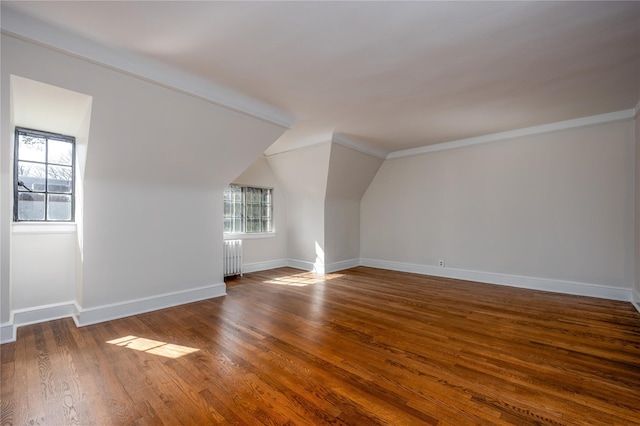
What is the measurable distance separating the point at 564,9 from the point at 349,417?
120 inches

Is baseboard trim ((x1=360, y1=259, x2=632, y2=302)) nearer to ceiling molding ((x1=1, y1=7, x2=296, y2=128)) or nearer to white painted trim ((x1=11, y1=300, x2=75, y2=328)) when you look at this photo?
ceiling molding ((x1=1, y1=7, x2=296, y2=128))

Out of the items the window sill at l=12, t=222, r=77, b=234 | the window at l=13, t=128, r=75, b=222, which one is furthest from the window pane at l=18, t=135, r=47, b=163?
the window sill at l=12, t=222, r=77, b=234

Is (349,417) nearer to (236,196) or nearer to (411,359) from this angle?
(411,359)

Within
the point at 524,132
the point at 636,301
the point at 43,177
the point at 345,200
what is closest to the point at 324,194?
the point at 345,200

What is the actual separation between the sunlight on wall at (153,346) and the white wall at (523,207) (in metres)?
4.69

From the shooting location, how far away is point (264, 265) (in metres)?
6.09

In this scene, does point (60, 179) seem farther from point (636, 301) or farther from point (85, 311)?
point (636, 301)

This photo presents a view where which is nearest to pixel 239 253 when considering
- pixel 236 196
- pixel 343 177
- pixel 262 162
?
pixel 236 196

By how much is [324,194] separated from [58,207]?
403cm

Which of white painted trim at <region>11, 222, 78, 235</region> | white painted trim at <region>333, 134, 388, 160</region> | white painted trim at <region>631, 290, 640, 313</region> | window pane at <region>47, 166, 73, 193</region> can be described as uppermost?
white painted trim at <region>333, 134, 388, 160</region>

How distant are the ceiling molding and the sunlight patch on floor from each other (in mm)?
2734

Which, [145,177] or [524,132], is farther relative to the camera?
[524,132]

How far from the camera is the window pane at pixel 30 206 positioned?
129 inches

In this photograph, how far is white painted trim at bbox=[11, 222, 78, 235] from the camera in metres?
3.15
